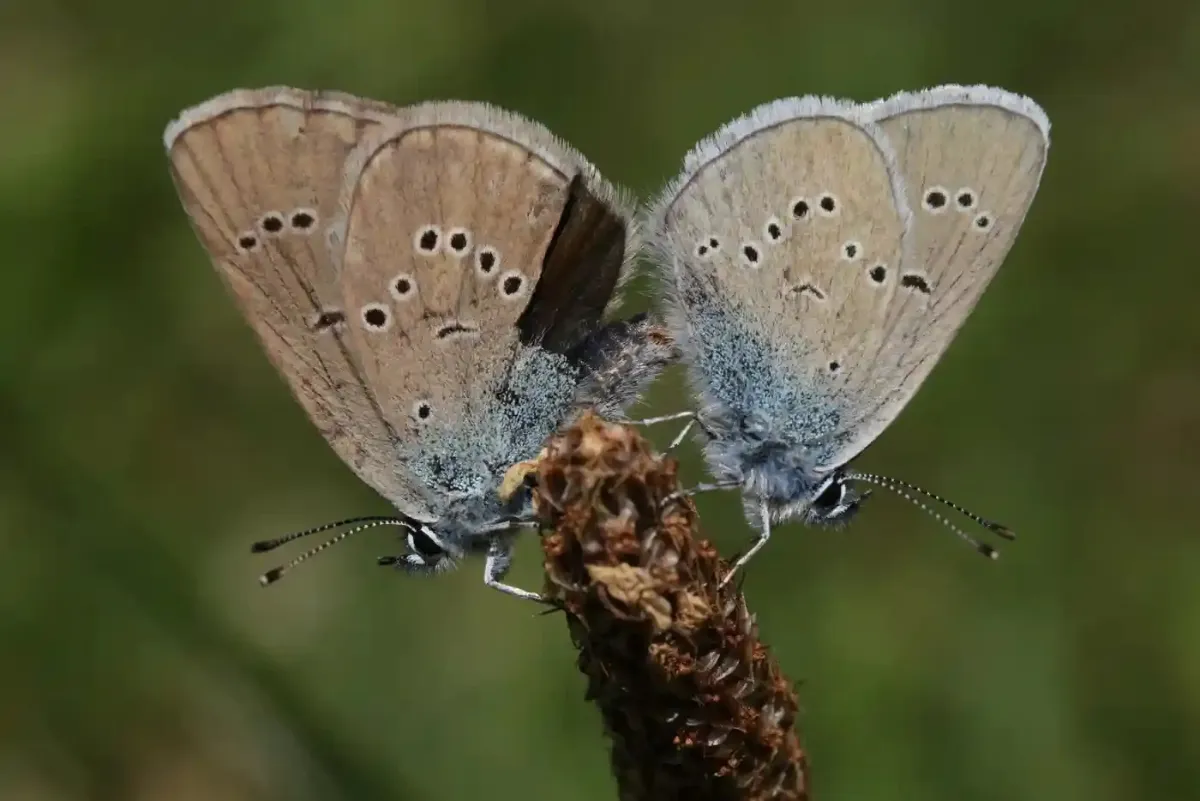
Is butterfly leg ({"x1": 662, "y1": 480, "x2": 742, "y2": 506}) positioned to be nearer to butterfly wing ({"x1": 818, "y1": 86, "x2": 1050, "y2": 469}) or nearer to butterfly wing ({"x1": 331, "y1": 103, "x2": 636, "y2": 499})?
butterfly wing ({"x1": 818, "y1": 86, "x2": 1050, "y2": 469})

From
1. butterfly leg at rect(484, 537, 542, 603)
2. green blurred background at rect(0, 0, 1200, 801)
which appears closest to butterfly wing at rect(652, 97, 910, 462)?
butterfly leg at rect(484, 537, 542, 603)

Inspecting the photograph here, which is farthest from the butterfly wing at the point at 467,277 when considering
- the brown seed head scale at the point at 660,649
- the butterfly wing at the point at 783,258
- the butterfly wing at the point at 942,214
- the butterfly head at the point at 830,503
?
the brown seed head scale at the point at 660,649

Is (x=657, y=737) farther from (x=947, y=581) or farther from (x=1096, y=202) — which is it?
(x=1096, y=202)

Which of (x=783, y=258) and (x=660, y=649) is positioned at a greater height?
(x=783, y=258)

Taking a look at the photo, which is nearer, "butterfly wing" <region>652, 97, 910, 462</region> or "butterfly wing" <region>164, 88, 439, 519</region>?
"butterfly wing" <region>164, 88, 439, 519</region>

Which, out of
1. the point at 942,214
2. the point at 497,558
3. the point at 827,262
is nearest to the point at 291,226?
the point at 497,558

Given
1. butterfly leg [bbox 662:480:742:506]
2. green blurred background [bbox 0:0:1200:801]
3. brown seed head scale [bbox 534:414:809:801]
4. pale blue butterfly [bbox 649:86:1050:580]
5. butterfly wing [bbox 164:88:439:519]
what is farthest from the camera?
green blurred background [bbox 0:0:1200:801]

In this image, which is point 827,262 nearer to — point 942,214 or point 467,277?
point 942,214

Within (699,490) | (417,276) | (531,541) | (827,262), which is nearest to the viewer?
(699,490)
